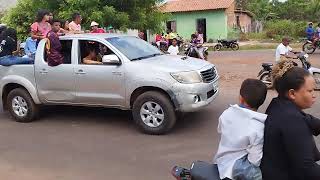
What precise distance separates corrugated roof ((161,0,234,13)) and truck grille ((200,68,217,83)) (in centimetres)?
3298

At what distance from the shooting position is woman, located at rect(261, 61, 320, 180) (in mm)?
2318

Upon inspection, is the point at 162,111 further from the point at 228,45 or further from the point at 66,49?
the point at 228,45

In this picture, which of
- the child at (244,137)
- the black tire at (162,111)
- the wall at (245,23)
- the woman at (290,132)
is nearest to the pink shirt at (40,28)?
the black tire at (162,111)

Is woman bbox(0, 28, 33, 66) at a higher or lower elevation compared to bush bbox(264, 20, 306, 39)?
lower

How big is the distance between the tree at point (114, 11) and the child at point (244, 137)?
35.3ft

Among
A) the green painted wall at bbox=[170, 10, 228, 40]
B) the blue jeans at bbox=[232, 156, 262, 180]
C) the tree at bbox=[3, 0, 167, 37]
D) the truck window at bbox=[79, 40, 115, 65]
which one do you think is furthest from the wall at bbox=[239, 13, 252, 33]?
the blue jeans at bbox=[232, 156, 262, 180]

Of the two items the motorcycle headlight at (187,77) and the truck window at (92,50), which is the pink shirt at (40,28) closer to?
the truck window at (92,50)

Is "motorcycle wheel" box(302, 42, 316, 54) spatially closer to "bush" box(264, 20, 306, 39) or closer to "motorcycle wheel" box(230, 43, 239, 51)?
"motorcycle wheel" box(230, 43, 239, 51)

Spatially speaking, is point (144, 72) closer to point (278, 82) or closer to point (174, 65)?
point (174, 65)

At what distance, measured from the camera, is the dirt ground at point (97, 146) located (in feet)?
18.0

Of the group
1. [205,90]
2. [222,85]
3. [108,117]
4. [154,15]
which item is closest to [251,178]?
[205,90]

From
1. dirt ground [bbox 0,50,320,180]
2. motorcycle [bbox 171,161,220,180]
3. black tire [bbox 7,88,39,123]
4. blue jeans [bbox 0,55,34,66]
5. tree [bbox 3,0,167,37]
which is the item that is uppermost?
tree [bbox 3,0,167,37]

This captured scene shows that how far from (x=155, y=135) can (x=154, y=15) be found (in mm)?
8434

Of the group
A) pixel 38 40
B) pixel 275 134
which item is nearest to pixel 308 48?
pixel 38 40
